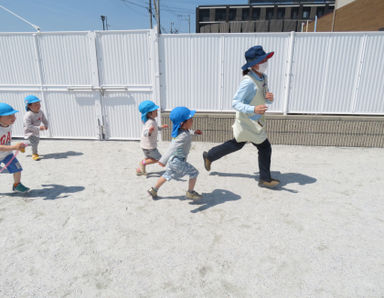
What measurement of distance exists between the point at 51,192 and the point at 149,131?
62.1 inches

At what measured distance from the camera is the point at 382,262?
2197 mm

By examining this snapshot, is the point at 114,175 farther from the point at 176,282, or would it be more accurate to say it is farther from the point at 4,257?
the point at 176,282

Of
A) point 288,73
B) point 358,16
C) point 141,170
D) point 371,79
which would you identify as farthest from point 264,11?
point 141,170

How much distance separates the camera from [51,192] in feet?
11.7

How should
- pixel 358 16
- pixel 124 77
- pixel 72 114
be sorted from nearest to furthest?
pixel 124 77, pixel 72 114, pixel 358 16

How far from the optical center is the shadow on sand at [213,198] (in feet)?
10.5

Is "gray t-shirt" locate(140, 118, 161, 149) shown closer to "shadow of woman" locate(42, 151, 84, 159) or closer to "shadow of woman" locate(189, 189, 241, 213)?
"shadow of woman" locate(189, 189, 241, 213)

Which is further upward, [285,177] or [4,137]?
[4,137]

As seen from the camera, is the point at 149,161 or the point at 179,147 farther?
the point at 149,161

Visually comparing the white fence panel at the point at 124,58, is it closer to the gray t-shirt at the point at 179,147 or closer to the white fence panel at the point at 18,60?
the white fence panel at the point at 18,60

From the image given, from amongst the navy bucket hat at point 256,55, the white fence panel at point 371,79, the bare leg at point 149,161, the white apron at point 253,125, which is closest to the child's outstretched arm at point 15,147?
the bare leg at point 149,161

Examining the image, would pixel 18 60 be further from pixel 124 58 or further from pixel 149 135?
pixel 149 135

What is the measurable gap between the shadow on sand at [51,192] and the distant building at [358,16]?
1195 cm

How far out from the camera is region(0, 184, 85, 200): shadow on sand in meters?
3.44
